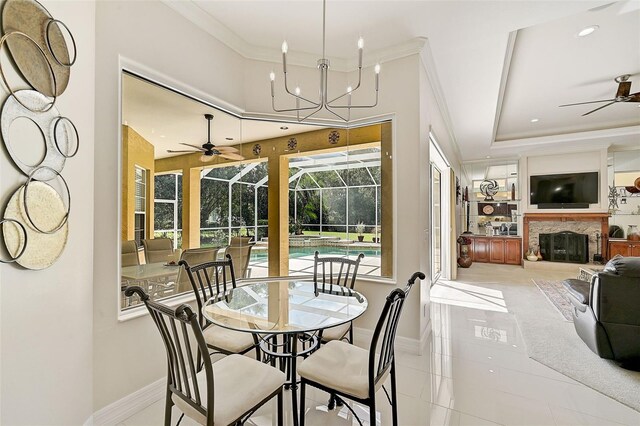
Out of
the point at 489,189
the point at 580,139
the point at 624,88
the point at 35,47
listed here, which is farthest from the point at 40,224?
the point at 489,189

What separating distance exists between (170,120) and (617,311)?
439 centimetres

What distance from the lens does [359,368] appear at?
1636 mm

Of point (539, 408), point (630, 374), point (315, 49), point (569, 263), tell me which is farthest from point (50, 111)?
point (569, 263)

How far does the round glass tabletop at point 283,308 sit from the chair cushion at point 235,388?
214mm

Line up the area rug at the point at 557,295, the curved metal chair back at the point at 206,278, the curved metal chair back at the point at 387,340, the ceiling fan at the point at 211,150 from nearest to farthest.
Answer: the curved metal chair back at the point at 387,340 → the curved metal chair back at the point at 206,278 → the ceiling fan at the point at 211,150 → the area rug at the point at 557,295

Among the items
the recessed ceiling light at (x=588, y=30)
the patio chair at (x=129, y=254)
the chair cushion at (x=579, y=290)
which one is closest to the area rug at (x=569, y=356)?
the chair cushion at (x=579, y=290)

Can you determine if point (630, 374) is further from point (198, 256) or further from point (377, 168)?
point (198, 256)

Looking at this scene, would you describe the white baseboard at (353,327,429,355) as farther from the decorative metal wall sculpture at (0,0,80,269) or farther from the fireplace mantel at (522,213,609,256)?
the fireplace mantel at (522,213,609,256)

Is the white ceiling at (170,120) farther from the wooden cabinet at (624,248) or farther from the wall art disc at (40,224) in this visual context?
the wooden cabinet at (624,248)

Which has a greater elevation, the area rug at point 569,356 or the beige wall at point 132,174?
the beige wall at point 132,174

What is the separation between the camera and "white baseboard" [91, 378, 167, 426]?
71.3 inches

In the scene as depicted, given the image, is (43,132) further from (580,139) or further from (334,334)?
(580,139)

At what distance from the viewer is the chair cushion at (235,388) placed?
1.30 m

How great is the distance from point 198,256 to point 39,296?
4.30ft
